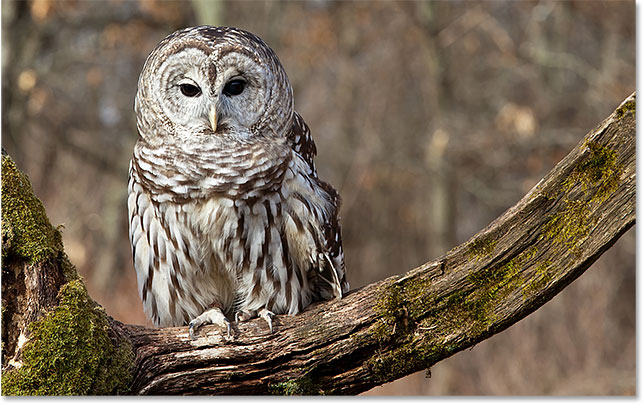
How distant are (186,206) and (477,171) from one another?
622 centimetres

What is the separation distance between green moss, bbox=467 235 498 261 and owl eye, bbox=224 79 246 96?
110cm

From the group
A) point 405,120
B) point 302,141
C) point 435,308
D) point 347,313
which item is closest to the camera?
point 435,308

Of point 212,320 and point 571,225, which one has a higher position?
point 571,225

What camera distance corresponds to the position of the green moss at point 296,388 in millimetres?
2615

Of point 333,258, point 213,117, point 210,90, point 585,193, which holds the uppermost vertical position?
point 210,90

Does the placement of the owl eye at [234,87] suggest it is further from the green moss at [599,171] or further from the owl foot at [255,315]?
the green moss at [599,171]

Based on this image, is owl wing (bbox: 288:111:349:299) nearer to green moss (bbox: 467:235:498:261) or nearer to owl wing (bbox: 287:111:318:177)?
owl wing (bbox: 287:111:318:177)

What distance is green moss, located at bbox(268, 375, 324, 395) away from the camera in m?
2.62

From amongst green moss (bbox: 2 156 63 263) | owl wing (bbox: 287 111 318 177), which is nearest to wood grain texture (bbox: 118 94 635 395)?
green moss (bbox: 2 156 63 263)

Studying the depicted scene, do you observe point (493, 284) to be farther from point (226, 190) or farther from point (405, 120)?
point (405, 120)

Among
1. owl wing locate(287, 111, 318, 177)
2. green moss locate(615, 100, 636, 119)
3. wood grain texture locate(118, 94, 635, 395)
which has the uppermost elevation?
owl wing locate(287, 111, 318, 177)

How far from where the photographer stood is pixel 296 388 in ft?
8.59

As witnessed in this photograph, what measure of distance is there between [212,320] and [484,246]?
109cm

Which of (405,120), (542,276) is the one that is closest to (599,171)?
(542,276)
